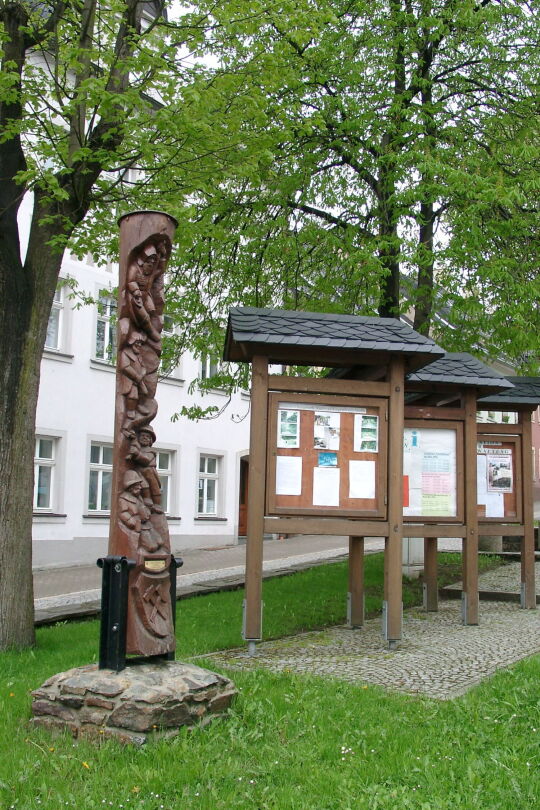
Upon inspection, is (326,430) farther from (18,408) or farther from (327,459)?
(18,408)

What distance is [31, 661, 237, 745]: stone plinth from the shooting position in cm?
487

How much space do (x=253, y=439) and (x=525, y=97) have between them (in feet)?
26.7

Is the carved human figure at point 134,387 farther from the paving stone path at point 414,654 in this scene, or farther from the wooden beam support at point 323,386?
the paving stone path at point 414,654

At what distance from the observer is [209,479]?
24.2 metres

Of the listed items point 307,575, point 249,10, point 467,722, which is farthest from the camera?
point 307,575

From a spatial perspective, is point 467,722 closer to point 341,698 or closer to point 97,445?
point 341,698

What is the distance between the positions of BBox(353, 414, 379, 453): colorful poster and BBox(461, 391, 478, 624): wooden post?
5.67 feet

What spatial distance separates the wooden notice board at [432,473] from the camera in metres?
9.18

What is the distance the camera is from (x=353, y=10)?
43.6 feet

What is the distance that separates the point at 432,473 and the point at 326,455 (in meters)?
1.83

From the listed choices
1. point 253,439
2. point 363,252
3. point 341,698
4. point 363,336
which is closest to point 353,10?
point 363,252

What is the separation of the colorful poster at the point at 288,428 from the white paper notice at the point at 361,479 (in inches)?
22.5


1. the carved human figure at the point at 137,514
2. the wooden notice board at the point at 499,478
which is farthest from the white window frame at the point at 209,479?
the carved human figure at the point at 137,514

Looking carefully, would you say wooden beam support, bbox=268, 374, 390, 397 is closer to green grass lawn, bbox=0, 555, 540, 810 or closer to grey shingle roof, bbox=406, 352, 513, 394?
grey shingle roof, bbox=406, 352, 513, 394
